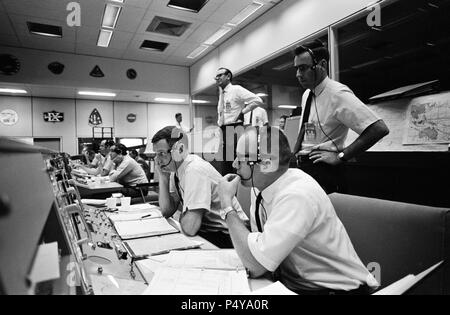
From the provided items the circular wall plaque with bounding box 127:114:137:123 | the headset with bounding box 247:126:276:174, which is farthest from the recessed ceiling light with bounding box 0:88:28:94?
the headset with bounding box 247:126:276:174

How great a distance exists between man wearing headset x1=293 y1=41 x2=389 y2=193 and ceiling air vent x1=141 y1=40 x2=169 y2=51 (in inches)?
200

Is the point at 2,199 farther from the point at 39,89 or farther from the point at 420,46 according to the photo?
the point at 39,89

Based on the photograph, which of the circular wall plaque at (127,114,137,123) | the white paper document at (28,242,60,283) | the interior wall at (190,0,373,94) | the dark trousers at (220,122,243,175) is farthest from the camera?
the circular wall plaque at (127,114,137,123)

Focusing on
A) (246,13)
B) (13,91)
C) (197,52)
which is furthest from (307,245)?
(13,91)

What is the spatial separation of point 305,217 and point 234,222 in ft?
0.98

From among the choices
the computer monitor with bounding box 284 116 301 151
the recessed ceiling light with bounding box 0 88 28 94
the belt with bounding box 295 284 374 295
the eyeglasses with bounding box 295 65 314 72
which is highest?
the recessed ceiling light with bounding box 0 88 28 94

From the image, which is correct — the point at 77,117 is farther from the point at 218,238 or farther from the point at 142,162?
the point at 218,238

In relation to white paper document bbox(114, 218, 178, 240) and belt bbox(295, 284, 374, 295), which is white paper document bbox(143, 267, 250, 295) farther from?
white paper document bbox(114, 218, 178, 240)

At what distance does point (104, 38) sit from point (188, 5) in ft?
7.23

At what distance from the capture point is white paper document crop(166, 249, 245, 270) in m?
1.02

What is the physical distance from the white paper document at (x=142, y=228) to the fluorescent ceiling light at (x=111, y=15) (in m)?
4.09

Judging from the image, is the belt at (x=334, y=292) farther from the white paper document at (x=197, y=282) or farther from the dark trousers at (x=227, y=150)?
the dark trousers at (x=227, y=150)
